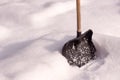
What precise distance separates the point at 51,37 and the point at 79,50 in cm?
27

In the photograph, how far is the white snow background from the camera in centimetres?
165

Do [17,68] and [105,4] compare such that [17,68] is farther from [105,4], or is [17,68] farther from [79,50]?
[105,4]

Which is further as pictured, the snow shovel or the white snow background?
the snow shovel

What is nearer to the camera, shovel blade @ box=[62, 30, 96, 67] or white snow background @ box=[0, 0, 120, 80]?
white snow background @ box=[0, 0, 120, 80]

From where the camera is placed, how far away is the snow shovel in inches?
70.1

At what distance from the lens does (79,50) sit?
1.85m

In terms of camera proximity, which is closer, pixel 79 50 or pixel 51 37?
pixel 79 50

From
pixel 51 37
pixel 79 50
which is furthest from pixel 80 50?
pixel 51 37

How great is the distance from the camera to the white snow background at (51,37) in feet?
5.42

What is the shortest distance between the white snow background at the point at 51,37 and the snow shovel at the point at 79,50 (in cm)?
4

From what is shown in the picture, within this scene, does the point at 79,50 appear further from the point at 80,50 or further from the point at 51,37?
the point at 51,37

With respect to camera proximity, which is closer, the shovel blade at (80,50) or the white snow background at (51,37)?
the white snow background at (51,37)

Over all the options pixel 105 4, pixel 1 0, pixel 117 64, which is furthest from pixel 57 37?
pixel 1 0

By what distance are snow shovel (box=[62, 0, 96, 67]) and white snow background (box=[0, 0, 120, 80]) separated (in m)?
0.04
